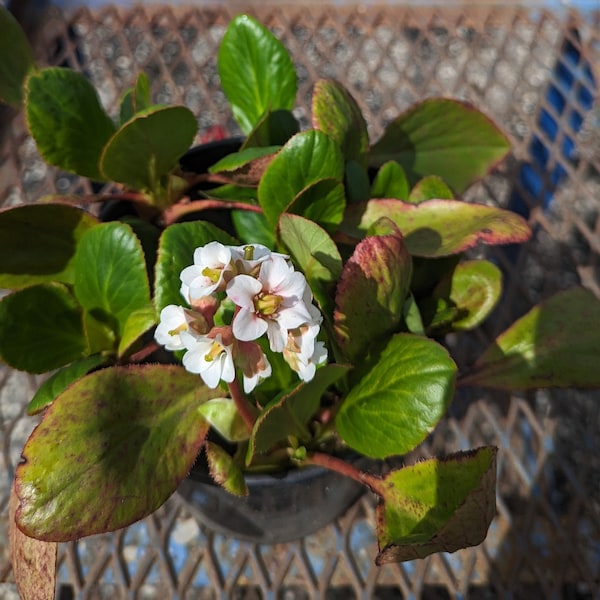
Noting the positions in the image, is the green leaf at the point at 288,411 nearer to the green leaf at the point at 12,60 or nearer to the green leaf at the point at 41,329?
the green leaf at the point at 41,329

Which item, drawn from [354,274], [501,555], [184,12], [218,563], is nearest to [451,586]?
[501,555]

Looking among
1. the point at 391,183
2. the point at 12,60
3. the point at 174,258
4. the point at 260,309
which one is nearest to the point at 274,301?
the point at 260,309

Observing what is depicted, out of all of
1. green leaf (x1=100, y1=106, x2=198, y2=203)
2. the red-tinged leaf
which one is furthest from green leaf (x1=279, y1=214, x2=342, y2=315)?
the red-tinged leaf

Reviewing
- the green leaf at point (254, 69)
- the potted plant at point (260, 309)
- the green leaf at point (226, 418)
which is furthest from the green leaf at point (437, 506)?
the green leaf at point (254, 69)

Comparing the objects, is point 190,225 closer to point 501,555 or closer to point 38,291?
point 38,291

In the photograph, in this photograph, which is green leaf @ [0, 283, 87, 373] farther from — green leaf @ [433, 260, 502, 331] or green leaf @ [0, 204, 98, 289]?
green leaf @ [433, 260, 502, 331]

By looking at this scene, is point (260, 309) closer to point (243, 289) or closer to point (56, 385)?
point (243, 289)
